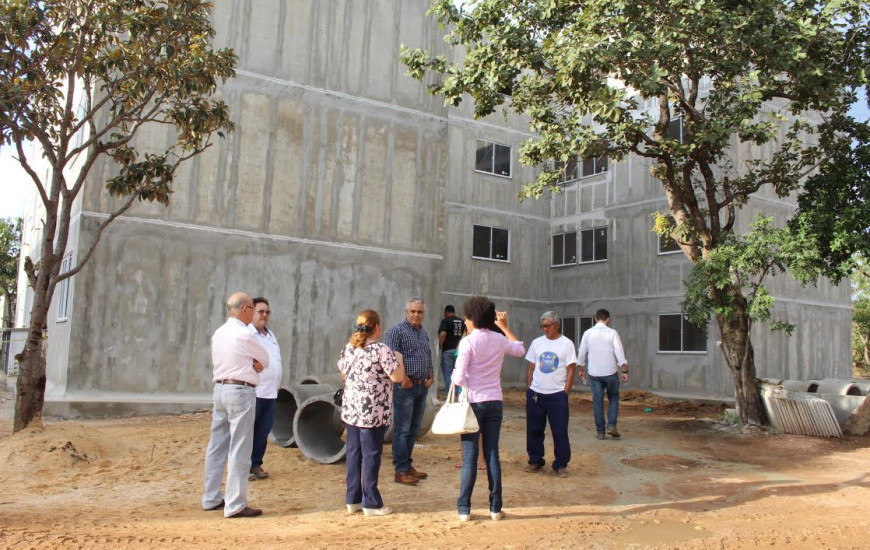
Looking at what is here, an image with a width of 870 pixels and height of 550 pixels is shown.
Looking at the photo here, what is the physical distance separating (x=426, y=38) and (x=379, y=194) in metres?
3.99

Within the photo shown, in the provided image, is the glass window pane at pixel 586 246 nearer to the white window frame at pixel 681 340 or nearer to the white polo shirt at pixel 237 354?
the white window frame at pixel 681 340

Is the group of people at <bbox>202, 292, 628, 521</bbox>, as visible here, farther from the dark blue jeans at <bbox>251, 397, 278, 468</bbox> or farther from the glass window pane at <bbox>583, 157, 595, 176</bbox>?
the glass window pane at <bbox>583, 157, 595, 176</bbox>

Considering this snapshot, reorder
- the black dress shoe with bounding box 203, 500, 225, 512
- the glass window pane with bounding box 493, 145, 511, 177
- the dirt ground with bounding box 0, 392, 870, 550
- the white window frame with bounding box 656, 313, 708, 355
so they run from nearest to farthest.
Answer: the dirt ground with bounding box 0, 392, 870, 550, the black dress shoe with bounding box 203, 500, 225, 512, the white window frame with bounding box 656, 313, 708, 355, the glass window pane with bounding box 493, 145, 511, 177

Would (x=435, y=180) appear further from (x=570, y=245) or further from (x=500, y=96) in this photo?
(x=570, y=245)

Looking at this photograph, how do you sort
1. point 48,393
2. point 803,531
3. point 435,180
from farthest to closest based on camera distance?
1. point 435,180
2. point 48,393
3. point 803,531

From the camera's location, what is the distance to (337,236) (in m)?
15.0

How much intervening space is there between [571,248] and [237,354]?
1946 cm

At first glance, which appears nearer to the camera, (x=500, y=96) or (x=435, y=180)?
(x=500, y=96)

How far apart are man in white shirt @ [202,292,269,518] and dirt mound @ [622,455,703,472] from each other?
491 cm

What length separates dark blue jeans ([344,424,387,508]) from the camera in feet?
19.0

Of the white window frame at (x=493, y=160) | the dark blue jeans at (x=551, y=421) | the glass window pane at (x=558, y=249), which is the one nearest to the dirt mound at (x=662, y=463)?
the dark blue jeans at (x=551, y=421)

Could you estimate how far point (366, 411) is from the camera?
5.84m

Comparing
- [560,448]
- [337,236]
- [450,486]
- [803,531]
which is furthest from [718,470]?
[337,236]

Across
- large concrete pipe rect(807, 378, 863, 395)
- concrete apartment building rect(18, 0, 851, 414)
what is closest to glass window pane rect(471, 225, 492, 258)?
concrete apartment building rect(18, 0, 851, 414)
